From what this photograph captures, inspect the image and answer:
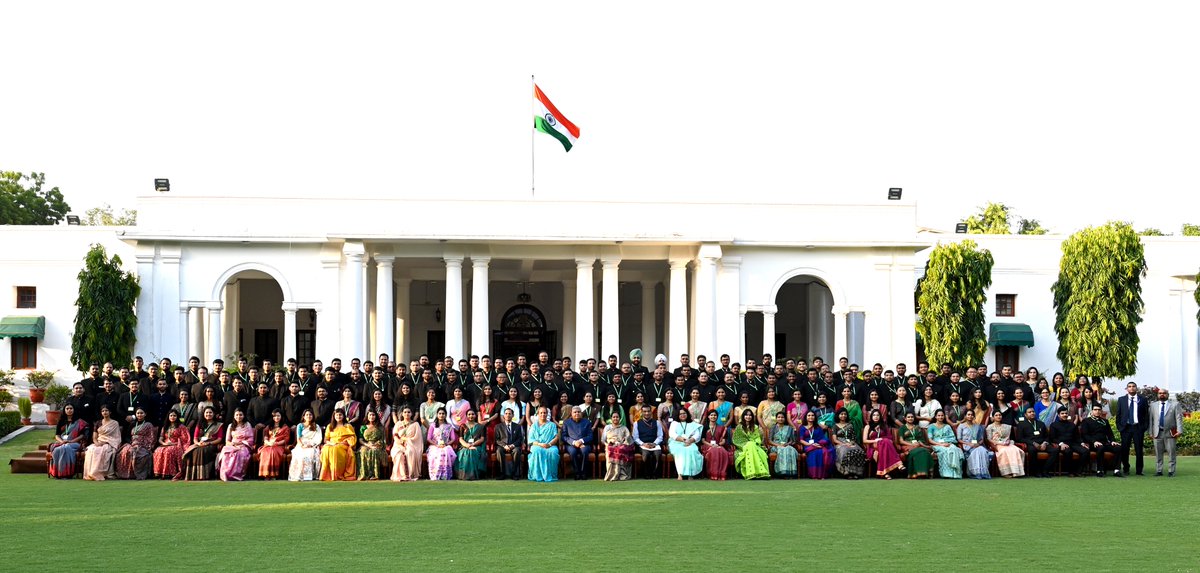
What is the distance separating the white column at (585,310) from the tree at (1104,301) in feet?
37.2

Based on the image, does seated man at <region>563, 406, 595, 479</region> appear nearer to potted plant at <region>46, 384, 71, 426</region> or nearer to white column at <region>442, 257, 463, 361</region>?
white column at <region>442, 257, 463, 361</region>

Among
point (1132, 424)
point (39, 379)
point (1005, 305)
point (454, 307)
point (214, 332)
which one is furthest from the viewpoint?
point (1005, 305)

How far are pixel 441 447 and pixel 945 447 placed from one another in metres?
7.03

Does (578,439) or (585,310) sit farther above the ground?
(585,310)

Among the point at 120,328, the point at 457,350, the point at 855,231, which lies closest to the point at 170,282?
the point at 120,328

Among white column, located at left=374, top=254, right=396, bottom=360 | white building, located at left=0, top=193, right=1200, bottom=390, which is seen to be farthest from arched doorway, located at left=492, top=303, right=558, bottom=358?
white column, located at left=374, top=254, right=396, bottom=360

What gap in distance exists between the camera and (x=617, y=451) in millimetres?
A: 18203

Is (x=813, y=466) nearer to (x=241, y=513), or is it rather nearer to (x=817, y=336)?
(x=241, y=513)

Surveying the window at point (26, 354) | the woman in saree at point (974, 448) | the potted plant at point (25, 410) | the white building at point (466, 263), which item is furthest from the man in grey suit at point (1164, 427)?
the window at point (26, 354)

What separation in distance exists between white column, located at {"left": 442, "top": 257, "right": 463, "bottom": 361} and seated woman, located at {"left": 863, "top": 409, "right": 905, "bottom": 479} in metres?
13.8

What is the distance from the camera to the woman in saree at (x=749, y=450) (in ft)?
60.4

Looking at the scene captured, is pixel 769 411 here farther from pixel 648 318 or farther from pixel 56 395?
pixel 56 395

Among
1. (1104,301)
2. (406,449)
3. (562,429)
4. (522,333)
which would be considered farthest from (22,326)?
(1104,301)

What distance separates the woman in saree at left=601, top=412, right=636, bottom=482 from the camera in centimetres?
1817
